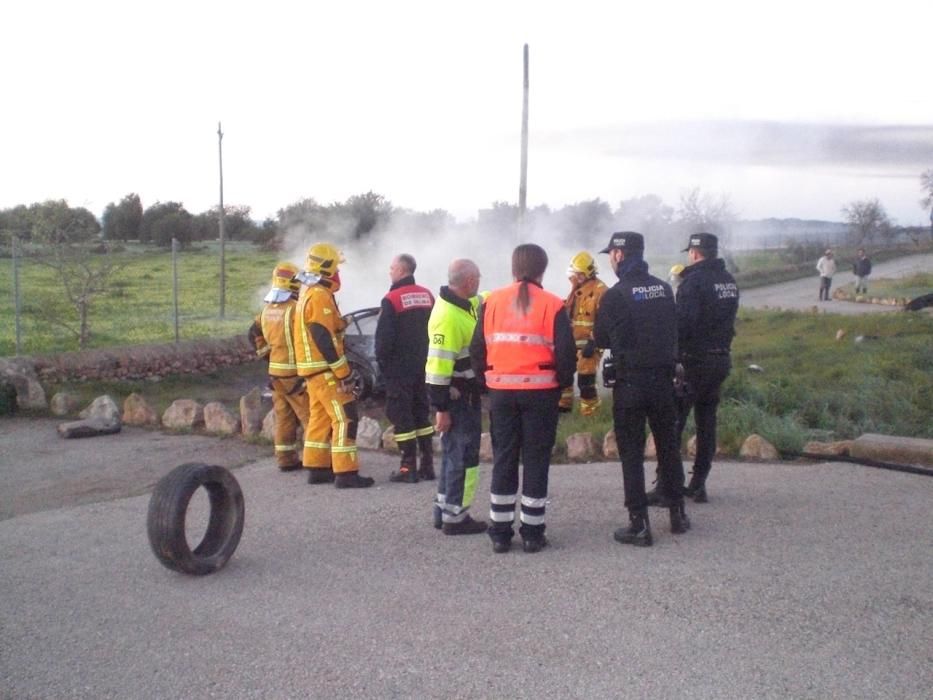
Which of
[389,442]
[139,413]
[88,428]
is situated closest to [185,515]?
[389,442]

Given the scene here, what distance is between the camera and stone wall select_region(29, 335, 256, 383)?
13.3m

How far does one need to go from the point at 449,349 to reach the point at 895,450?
424cm

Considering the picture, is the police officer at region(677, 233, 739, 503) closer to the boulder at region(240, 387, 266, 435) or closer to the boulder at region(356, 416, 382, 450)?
the boulder at region(356, 416, 382, 450)

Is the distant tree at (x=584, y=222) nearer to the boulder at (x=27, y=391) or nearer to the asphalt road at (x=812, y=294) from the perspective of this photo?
the asphalt road at (x=812, y=294)

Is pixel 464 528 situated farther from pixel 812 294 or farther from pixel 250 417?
pixel 812 294

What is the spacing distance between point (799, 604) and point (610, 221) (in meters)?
19.7

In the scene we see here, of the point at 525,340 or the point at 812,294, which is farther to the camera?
the point at 812,294

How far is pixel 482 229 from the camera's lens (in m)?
24.9

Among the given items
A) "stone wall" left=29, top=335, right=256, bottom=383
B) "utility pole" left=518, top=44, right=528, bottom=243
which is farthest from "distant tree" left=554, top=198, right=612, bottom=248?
"stone wall" left=29, top=335, right=256, bottom=383

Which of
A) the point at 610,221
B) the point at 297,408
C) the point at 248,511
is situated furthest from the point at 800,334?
the point at 248,511

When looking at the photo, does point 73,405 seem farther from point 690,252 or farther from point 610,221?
point 610,221

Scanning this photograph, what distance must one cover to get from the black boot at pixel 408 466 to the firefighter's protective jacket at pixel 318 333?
2.62 ft

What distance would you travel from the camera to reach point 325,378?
8008 millimetres

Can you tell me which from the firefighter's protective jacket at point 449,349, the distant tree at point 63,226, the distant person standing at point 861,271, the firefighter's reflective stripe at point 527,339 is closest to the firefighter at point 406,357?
the firefighter's protective jacket at point 449,349
